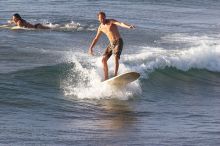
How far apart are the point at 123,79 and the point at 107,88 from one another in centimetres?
53

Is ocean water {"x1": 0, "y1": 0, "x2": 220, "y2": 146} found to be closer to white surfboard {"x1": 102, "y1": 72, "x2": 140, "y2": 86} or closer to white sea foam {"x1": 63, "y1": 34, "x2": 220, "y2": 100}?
white sea foam {"x1": 63, "y1": 34, "x2": 220, "y2": 100}

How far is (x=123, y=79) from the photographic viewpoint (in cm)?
1557

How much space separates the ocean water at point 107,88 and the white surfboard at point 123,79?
286mm

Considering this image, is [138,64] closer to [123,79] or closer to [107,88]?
[107,88]

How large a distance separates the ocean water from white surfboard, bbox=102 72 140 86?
286mm

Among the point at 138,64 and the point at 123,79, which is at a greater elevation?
the point at 123,79

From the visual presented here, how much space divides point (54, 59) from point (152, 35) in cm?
639

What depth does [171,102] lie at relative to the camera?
1641 centimetres

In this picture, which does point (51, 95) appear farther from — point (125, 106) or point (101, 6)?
point (101, 6)

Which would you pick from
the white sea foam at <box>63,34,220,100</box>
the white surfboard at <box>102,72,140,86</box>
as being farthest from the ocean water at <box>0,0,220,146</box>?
the white surfboard at <box>102,72,140,86</box>

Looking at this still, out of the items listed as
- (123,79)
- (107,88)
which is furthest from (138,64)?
(123,79)

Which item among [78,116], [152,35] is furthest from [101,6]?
[78,116]

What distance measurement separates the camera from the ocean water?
12.2 metres

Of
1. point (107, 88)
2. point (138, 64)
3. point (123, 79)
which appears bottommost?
point (138, 64)
